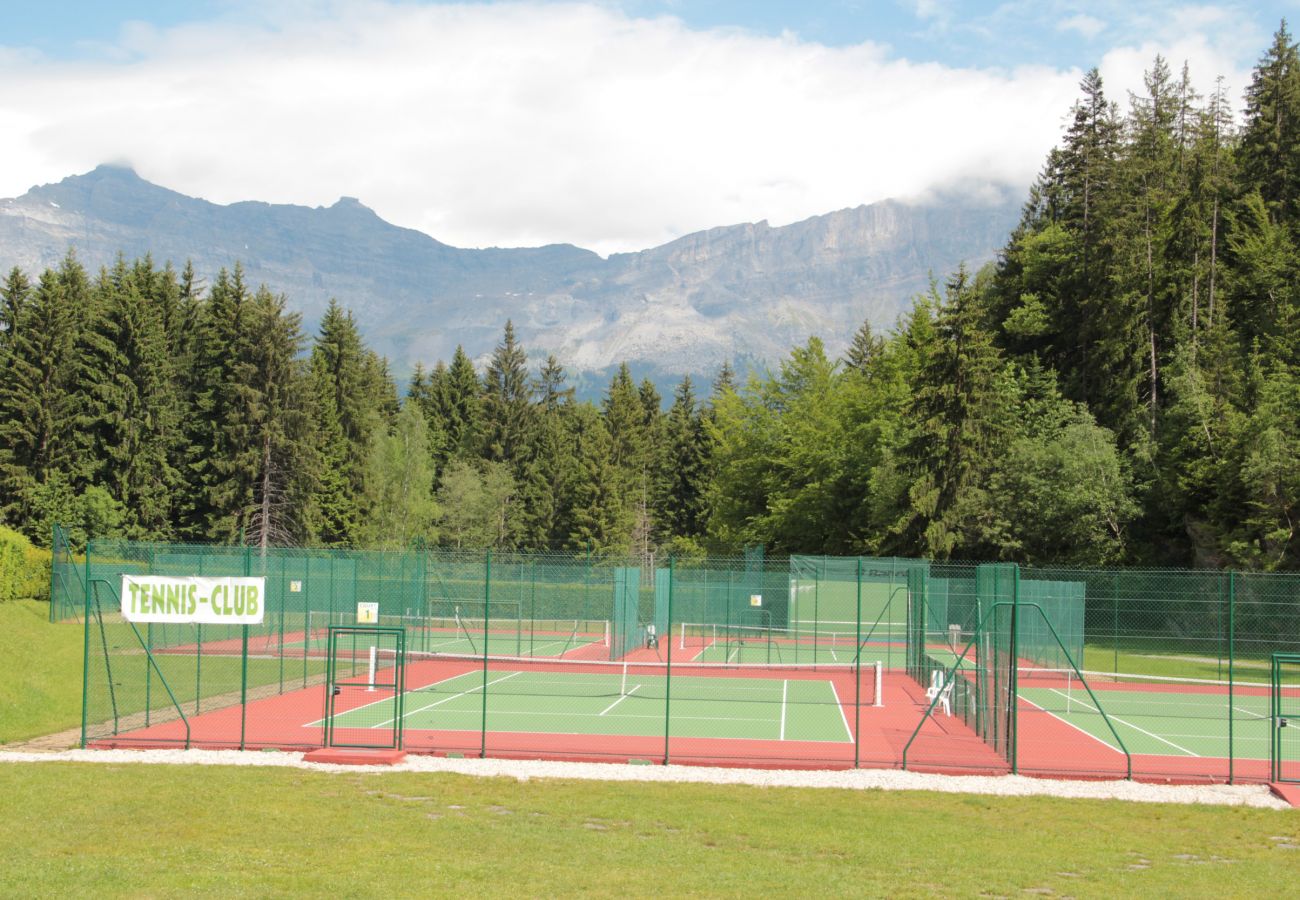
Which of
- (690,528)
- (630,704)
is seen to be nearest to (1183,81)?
(690,528)

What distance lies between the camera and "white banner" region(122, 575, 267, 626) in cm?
1845

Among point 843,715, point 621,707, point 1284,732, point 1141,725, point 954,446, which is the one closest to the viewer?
point 1284,732

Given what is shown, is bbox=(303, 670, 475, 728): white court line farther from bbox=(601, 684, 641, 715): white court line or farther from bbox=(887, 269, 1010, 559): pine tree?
bbox=(887, 269, 1010, 559): pine tree

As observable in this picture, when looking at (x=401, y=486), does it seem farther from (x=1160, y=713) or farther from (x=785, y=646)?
(x=1160, y=713)

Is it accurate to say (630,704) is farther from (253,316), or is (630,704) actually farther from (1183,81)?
(1183,81)

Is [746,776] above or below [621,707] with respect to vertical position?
above

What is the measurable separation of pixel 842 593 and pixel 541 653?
10068 mm

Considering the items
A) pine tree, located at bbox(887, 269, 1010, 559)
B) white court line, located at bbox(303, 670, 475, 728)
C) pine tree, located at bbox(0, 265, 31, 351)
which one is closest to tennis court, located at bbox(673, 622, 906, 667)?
white court line, located at bbox(303, 670, 475, 728)

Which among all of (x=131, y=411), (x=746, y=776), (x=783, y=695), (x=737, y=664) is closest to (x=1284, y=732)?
(x=783, y=695)

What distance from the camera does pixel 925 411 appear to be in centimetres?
5703

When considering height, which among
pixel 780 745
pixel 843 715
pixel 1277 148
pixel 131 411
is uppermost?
pixel 1277 148

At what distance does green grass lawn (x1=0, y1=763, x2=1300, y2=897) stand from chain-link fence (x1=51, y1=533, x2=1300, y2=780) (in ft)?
6.87

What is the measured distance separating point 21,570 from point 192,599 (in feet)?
62.9

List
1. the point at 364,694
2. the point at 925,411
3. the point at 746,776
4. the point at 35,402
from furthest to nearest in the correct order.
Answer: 1. the point at 35,402
2. the point at 925,411
3. the point at 364,694
4. the point at 746,776
